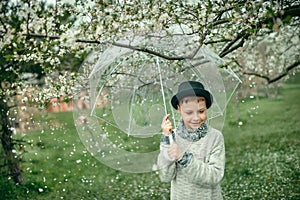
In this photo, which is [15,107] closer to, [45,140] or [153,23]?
[45,140]

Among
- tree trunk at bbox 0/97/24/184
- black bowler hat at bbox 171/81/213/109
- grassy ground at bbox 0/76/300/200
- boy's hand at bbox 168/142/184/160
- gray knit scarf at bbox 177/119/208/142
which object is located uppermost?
black bowler hat at bbox 171/81/213/109

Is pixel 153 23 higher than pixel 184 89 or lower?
higher

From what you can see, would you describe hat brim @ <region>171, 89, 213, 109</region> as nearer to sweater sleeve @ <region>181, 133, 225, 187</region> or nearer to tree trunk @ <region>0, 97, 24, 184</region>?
sweater sleeve @ <region>181, 133, 225, 187</region>

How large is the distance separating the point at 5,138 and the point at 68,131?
4.60ft

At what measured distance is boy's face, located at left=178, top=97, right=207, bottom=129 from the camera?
3926mm

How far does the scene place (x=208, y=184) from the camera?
3.79 meters

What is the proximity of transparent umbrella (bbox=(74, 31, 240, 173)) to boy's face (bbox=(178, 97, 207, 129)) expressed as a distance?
192 mm

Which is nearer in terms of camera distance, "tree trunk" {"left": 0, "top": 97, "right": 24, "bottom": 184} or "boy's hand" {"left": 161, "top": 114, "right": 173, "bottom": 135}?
"boy's hand" {"left": 161, "top": 114, "right": 173, "bottom": 135}

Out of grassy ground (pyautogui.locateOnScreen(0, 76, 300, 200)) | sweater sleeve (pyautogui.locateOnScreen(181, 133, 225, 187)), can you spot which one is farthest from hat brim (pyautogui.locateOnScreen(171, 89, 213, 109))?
grassy ground (pyautogui.locateOnScreen(0, 76, 300, 200))

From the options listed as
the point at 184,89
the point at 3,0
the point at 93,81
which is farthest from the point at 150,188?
the point at 184,89

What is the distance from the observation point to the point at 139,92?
187 inches

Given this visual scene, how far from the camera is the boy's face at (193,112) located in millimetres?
3926

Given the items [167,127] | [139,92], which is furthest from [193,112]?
[139,92]

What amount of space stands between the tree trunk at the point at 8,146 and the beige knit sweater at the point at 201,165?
17.2ft
